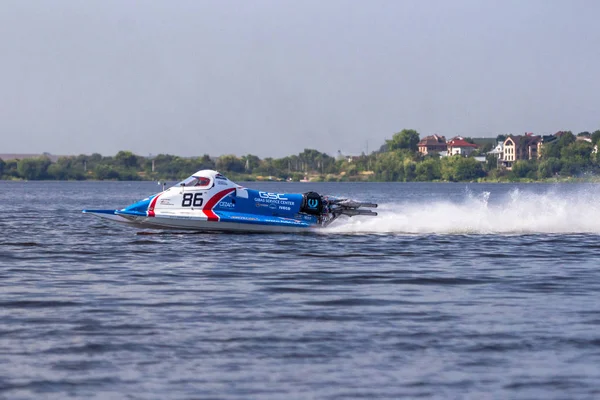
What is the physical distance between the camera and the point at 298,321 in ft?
51.4

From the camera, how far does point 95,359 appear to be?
12945 millimetres

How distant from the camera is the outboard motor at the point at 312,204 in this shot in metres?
32.9

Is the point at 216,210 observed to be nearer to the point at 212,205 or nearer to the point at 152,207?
the point at 212,205

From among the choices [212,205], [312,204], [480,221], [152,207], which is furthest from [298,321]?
[480,221]

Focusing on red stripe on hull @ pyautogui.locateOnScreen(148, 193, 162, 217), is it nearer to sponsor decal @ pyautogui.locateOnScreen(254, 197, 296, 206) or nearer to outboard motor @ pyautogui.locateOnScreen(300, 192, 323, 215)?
sponsor decal @ pyautogui.locateOnScreen(254, 197, 296, 206)

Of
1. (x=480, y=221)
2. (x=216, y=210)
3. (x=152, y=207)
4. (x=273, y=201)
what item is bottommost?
(x=480, y=221)

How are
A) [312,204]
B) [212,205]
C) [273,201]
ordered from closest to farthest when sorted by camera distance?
[212,205], [273,201], [312,204]

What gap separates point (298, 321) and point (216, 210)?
54.0 feet

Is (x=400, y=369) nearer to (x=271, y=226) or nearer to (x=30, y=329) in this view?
(x=30, y=329)

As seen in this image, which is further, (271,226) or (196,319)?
(271,226)

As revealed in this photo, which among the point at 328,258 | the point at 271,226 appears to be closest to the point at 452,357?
the point at 328,258

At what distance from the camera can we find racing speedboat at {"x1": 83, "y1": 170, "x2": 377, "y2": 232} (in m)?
31.8

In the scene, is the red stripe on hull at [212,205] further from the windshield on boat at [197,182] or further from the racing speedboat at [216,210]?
the windshield on boat at [197,182]

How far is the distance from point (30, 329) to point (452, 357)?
20.3 ft
